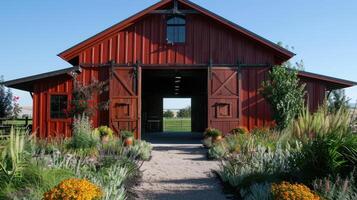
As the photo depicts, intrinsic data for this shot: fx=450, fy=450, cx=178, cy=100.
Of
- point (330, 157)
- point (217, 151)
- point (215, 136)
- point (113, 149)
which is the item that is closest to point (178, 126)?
point (215, 136)

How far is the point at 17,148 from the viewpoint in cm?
714

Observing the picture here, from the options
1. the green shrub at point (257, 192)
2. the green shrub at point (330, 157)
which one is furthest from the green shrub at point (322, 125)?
the green shrub at point (257, 192)

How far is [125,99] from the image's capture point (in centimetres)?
2042

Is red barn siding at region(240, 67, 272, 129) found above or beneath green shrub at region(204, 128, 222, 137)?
above

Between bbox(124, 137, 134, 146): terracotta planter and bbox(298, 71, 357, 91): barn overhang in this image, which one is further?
bbox(298, 71, 357, 91): barn overhang

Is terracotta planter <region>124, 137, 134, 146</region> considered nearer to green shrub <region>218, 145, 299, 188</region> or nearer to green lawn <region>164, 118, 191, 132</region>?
green shrub <region>218, 145, 299, 188</region>

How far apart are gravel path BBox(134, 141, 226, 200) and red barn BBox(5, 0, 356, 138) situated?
5.35 meters

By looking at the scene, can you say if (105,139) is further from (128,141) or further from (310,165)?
(310,165)

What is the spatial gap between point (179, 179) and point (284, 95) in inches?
362

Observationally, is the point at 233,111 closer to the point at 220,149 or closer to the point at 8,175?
the point at 220,149

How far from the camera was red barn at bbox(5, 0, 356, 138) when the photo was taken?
66.7 ft

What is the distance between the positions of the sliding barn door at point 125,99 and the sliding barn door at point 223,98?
3.30m

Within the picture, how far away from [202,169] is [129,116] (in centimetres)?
881

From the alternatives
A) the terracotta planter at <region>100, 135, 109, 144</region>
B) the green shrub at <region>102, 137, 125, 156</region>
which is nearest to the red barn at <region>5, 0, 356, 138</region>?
the terracotta planter at <region>100, 135, 109, 144</region>
